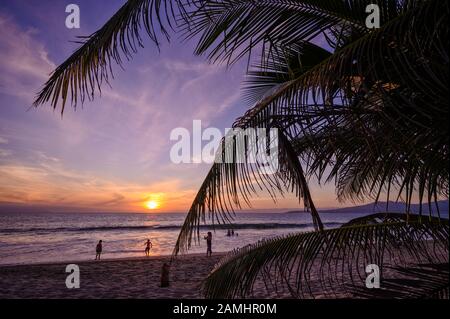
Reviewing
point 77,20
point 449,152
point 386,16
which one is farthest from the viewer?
point 77,20

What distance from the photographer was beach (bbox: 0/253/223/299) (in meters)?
10.1

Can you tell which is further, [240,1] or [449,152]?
[240,1]

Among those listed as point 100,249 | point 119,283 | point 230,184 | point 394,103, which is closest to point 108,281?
point 119,283

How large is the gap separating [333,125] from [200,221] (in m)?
1.07

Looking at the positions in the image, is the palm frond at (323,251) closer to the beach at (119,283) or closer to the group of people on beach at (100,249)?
the beach at (119,283)

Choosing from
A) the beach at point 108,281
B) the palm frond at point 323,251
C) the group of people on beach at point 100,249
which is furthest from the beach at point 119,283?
the palm frond at point 323,251

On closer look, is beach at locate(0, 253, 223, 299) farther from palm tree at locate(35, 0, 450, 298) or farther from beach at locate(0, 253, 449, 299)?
palm tree at locate(35, 0, 450, 298)

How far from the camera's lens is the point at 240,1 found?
2.31 meters

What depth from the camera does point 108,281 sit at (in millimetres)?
12320

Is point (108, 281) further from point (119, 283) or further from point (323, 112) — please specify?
point (323, 112)

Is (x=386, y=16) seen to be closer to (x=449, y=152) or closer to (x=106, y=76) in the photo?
(x=449, y=152)

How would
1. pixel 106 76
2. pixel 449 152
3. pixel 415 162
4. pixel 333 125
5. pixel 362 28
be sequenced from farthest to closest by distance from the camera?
pixel 362 28
pixel 106 76
pixel 333 125
pixel 415 162
pixel 449 152
